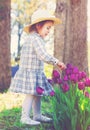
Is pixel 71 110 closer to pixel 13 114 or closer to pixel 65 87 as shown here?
pixel 65 87

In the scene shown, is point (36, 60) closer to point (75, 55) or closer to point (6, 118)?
point (6, 118)

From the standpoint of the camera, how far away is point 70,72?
482 centimetres

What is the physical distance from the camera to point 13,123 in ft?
18.3

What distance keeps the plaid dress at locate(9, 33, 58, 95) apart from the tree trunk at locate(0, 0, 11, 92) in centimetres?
417

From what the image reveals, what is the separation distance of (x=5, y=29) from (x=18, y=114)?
376 centimetres

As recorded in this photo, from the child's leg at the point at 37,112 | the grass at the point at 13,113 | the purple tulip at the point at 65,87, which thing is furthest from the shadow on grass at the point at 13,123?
the purple tulip at the point at 65,87

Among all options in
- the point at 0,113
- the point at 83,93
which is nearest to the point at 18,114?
the point at 0,113

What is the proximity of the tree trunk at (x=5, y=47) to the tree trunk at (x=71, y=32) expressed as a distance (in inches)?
92.2

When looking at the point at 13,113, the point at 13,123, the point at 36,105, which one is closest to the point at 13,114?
the point at 13,113

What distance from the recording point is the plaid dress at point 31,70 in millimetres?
5270

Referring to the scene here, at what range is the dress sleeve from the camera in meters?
5.10

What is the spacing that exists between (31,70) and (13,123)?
2.56ft

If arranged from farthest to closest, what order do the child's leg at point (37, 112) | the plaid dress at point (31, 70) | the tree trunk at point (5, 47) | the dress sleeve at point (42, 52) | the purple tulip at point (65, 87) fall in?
the tree trunk at point (5, 47), the child's leg at point (37, 112), the plaid dress at point (31, 70), the dress sleeve at point (42, 52), the purple tulip at point (65, 87)

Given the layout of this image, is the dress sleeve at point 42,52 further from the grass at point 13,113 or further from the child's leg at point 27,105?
the grass at point 13,113
